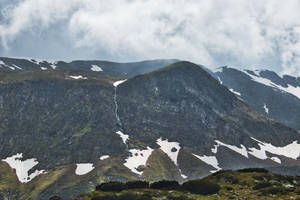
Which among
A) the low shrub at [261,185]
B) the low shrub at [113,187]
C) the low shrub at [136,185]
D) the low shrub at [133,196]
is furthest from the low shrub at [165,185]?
the low shrub at [261,185]

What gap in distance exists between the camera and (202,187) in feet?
203

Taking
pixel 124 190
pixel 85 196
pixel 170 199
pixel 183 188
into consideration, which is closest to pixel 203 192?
pixel 183 188

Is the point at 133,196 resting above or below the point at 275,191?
above

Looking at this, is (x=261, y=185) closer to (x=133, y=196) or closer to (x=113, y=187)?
(x=133, y=196)

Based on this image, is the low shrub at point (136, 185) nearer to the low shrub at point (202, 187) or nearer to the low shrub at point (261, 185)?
the low shrub at point (202, 187)

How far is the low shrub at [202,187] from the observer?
199 feet

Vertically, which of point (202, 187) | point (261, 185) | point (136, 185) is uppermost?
point (261, 185)

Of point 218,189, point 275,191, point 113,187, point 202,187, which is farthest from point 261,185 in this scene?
point 113,187

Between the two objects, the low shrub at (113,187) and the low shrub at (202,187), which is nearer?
the low shrub at (202,187)

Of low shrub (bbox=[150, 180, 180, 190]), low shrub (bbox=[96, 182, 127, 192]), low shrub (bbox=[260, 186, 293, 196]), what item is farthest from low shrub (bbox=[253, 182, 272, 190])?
low shrub (bbox=[96, 182, 127, 192])

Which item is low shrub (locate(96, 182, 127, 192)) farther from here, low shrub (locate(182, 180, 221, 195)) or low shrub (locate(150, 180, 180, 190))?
low shrub (locate(182, 180, 221, 195))

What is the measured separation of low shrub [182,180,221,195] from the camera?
60.8 meters

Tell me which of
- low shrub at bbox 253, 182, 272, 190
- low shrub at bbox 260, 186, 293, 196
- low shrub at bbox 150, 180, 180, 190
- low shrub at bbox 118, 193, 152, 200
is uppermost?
low shrub at bbox 118, 193, 152, 200

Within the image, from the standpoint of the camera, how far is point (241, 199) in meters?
51.9
